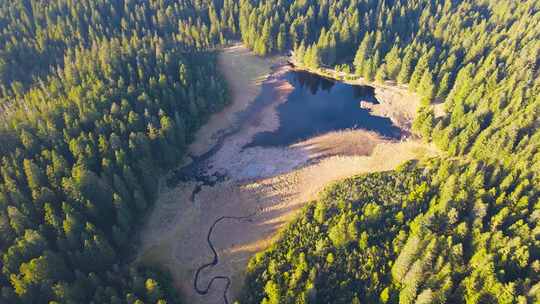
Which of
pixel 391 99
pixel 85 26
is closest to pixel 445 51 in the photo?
pixel 391 99

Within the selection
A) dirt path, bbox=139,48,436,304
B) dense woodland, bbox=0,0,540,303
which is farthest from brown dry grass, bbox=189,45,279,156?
dense woodland, bbox=0,0,540,303

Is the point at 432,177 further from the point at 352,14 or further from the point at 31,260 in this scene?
the point at 352,14

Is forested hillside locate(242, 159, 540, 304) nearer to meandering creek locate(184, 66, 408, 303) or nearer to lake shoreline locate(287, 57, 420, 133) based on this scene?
meandering creek locate(184, 66, 408, 303)

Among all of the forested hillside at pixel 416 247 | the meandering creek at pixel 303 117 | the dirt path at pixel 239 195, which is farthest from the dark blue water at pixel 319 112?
the forested hillside at pixel 416 247

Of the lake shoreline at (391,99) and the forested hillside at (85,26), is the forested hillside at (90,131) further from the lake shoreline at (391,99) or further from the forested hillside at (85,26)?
the lake shoreline at (391,99)

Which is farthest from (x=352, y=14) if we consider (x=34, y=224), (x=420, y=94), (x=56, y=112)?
(x=34, y=224)

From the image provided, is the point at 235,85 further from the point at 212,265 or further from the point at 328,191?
the point at 212,265
